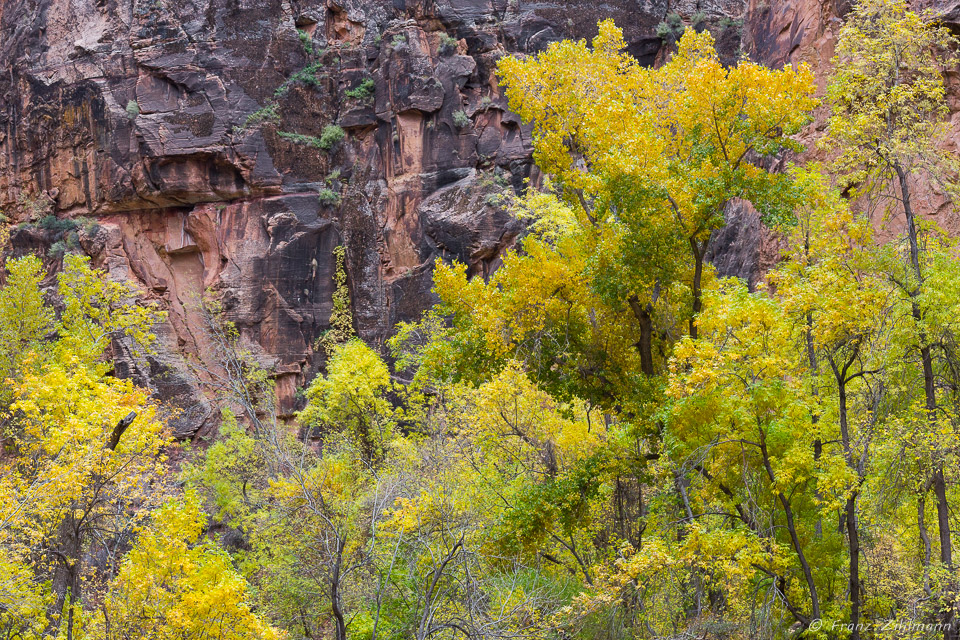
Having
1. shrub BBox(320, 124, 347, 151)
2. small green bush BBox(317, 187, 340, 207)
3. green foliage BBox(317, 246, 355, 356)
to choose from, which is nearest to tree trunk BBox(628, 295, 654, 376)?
green foliage BBox(317, 246, 355, 356)

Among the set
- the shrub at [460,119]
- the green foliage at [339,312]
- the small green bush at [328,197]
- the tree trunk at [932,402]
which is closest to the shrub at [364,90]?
the shrub at [460,119]

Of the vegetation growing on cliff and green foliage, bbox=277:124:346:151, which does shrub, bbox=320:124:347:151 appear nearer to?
green foliage, bbox=277:124:346:151

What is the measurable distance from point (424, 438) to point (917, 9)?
60.0 ft

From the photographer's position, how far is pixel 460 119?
1535 inches

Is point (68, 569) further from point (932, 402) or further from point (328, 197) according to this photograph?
point (328, 197)

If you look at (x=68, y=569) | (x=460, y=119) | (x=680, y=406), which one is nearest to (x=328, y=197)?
(x=460, y=119)

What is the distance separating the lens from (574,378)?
1392cm

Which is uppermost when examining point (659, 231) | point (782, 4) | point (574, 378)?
point (782, 4)

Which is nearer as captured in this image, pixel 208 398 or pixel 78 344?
pixel 78 344

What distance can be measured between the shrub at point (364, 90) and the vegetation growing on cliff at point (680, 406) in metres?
27.7

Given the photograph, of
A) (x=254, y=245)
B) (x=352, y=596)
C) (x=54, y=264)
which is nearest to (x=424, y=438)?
(x=352, y=596)

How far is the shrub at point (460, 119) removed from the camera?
39.0m

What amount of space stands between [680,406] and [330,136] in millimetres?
33127

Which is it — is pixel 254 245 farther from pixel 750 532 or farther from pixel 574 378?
pixel 750 532
